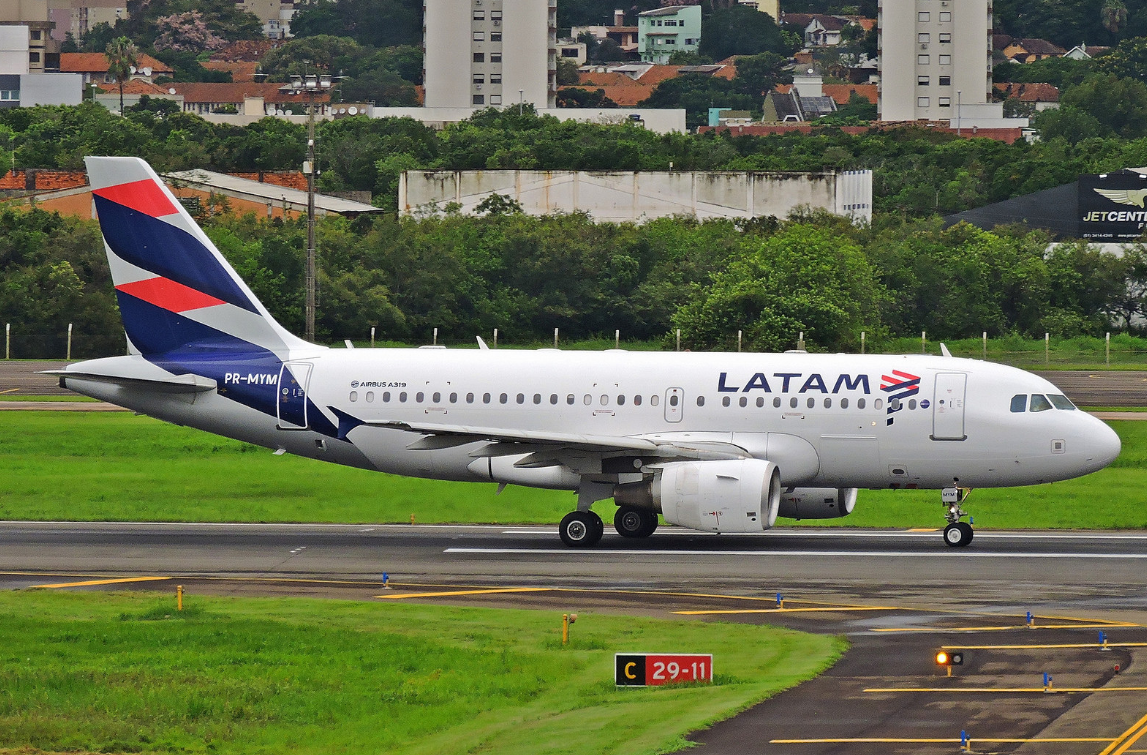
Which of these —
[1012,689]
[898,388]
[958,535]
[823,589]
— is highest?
[898,388]

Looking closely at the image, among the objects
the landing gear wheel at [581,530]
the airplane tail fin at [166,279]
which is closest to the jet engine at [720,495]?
the landing gear wheel at [581,530]

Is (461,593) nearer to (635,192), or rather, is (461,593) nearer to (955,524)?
(955,524)

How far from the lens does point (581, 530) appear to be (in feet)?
119

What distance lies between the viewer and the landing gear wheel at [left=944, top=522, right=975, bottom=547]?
118 feet

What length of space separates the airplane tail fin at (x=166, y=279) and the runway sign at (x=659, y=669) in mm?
18988

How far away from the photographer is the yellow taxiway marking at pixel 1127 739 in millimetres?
18812

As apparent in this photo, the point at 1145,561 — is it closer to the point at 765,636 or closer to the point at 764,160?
the point at 765,636

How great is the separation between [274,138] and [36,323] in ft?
162

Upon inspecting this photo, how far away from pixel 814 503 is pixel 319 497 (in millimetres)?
13330

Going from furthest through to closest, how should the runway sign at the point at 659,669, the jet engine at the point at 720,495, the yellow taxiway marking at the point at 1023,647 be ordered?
the jet engine at the point at 720,495 < the yellow taxiway marking at the point at 1023,647 < the runway sign at the point at 659,669

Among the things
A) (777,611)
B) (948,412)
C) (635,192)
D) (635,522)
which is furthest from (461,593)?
(635,192)

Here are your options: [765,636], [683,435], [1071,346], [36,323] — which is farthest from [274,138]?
[765,636]

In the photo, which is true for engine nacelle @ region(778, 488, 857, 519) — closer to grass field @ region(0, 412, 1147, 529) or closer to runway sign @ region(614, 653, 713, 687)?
grass field @ region(0, 412, 1147, 529)

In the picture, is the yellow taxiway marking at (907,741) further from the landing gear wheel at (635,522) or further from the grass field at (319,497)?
the grass field at (319,497)
